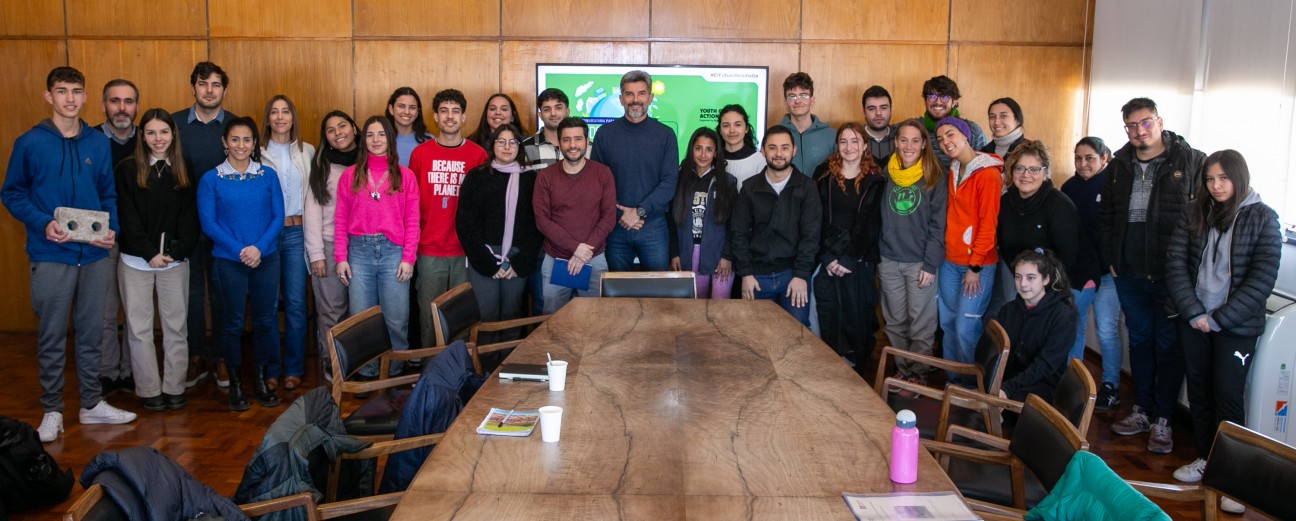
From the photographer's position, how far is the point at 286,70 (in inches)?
257

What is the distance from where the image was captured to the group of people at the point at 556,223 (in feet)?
14.3

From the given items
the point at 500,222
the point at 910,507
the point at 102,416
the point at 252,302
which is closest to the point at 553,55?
the point at 500,222

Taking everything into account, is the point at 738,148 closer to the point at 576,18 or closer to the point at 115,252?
the point at 576,18

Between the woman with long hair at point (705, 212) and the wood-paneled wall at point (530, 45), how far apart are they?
1.67m

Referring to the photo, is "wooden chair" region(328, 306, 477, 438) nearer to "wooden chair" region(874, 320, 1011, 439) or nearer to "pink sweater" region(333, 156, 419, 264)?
"pink sweater" region(333, 156, 419, 264)

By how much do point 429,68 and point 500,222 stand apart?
2131 mm

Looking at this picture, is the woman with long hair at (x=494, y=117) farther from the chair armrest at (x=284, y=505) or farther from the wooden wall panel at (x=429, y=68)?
the chair armrest at (x=284, y=505)

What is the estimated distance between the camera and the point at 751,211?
4914mm

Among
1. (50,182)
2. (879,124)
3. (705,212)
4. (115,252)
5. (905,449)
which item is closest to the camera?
(905,449)

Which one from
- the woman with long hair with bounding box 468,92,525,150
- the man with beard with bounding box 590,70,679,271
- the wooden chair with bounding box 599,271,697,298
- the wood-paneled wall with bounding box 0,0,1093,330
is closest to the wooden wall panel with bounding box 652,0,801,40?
the wood-paneled wall with bounding box 0,0,1093,330

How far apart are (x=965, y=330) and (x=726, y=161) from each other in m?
1.56

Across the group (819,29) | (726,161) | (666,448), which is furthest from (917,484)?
(819,29)

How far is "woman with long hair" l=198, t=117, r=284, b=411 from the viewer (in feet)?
15.4

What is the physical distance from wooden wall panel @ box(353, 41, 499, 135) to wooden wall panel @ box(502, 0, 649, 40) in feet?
0.85
